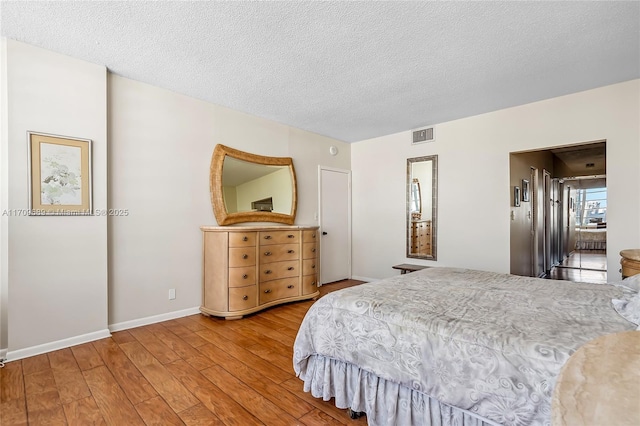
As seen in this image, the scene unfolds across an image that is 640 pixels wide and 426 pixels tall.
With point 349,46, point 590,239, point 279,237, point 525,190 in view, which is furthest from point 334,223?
point 590,239

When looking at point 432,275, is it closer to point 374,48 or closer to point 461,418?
point 461,418

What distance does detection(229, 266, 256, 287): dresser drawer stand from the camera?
3378 mm

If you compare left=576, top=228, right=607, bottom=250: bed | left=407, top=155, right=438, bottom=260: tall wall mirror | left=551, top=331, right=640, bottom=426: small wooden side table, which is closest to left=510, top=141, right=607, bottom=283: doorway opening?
left=576, top=228, right=607, bottom=250: bed

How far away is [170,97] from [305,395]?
3.24 meters

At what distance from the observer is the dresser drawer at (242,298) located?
133 inches

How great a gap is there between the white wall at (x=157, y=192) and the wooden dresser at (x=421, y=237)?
2.87m

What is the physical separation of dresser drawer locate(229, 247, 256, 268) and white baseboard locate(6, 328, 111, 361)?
129 cm

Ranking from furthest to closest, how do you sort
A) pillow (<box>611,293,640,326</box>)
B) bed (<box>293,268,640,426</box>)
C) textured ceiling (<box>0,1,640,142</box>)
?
1. textured ceiling (<box>0,1,640,142</box>)
2. pillow (<box>611,293,640,326</box>)
3. bed (<box>293,268,640,426</box>)

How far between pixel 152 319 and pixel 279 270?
1464 mm

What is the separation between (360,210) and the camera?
5.48 metres

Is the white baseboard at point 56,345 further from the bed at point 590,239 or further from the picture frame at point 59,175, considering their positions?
the bed at point 590,239

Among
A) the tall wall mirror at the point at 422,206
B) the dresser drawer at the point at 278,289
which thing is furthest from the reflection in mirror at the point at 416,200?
the dresser drawer at the point at 278,289

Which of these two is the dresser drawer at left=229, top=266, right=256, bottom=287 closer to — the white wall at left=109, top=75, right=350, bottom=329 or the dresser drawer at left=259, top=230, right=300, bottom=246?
the dresser drawer at left=259, top=230, right=300, bottom=246

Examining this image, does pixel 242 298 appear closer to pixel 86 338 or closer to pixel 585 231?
pixel 86 338
